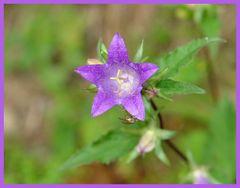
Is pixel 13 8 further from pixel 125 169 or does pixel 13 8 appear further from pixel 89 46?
pixel 125 169

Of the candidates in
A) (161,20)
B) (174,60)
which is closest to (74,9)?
(161,20)

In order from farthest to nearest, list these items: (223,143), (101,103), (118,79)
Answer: (223,143), (118,79), (101,103)

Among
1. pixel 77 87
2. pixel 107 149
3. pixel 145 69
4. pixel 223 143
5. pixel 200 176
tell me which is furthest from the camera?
pixel 77 87

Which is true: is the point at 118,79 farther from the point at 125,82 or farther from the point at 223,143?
the point at 223,143

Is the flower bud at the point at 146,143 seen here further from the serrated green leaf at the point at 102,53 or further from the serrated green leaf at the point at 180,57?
the serrated green leaf at the point at 102,53

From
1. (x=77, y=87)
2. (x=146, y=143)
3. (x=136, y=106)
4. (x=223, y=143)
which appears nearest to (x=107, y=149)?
(x=146, y=143)

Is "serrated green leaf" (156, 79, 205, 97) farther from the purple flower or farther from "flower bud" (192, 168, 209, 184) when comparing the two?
"flower bud" (192, 168, 209, 184)

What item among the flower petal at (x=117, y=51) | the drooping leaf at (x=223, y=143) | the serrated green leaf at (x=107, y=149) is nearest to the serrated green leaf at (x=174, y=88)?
the flower petal at (x=117, y=51)
